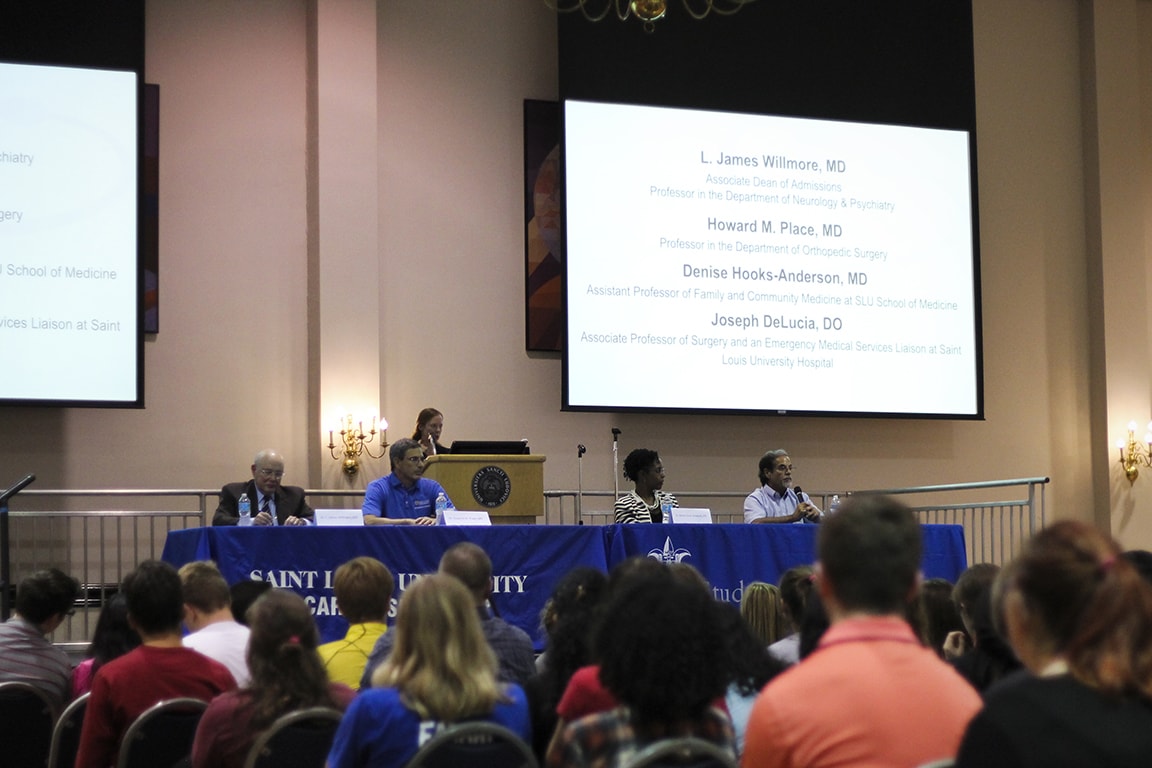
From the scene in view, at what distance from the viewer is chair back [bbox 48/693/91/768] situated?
11.0ft

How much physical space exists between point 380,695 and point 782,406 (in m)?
7.57

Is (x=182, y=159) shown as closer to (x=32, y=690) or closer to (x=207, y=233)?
(x=207, y=233)

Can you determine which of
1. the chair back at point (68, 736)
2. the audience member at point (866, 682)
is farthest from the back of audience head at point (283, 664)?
the audience member at point (866, 682)

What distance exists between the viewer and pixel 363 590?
146 inches

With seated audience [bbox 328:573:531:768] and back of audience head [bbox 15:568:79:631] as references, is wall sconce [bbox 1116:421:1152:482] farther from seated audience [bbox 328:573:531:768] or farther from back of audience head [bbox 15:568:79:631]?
seated audience [bbox 328:573:531:768]

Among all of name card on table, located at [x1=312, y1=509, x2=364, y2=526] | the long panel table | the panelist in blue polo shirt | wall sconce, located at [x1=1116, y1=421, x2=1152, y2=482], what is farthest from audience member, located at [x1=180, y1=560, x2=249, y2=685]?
wall sconce, located at [x1=1116, y1=421, x2=1152, y2=482]

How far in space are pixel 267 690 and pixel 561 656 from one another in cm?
66

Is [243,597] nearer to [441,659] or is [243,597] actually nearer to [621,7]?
[441,659]

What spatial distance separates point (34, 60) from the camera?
28.2 feet

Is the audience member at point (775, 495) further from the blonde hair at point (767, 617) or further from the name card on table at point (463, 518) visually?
the blonde hair at point (767, 617)

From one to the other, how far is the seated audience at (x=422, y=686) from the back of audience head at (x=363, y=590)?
977 millimetres

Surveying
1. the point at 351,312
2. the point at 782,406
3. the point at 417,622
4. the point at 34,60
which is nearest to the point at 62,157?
the point at 34,60

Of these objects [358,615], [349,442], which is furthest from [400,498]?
[358,615]

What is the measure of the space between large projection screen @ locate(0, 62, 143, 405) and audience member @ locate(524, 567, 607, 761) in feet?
20.1
